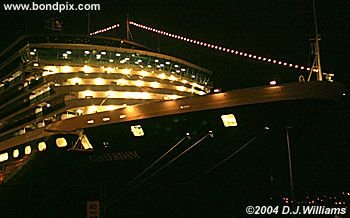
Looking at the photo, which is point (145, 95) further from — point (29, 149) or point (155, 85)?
point (29, 149)

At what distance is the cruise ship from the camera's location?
1436 centimetres

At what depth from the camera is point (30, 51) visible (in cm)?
2362

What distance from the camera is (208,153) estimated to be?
15656 mm

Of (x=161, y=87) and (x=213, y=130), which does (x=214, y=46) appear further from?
(x=213, y=130)

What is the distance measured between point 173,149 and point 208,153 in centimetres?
121

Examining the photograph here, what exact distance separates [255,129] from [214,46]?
6.55 m

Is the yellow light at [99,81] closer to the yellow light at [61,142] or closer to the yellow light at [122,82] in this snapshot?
the yellow light at [122,82]

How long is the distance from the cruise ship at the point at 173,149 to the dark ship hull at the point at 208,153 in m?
0.04

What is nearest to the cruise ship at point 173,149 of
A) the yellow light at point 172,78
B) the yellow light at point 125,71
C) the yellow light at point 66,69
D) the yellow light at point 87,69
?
the yellow light at point 87,69

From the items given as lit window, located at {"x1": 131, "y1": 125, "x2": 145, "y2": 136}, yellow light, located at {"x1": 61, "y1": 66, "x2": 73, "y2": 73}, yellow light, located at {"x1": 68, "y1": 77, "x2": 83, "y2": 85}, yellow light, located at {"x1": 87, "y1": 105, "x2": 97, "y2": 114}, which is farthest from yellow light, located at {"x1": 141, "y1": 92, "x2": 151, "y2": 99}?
lit window, located at {"x1": 131, "y1": 125, "x2": 145, "y2": 136}

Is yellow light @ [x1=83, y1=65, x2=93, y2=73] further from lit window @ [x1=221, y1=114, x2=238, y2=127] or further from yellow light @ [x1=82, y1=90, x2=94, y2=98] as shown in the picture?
lit window @ [x1=221, y1=114, x2=238, y2=127]

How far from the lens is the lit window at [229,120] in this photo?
47.5 feet

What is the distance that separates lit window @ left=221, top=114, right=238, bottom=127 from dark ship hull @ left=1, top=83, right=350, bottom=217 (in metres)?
0.12

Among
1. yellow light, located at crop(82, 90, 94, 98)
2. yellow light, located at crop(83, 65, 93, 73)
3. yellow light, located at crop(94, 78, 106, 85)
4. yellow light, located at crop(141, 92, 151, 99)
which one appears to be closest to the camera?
yellow light, located at crop(82, 90, 94, 98)
